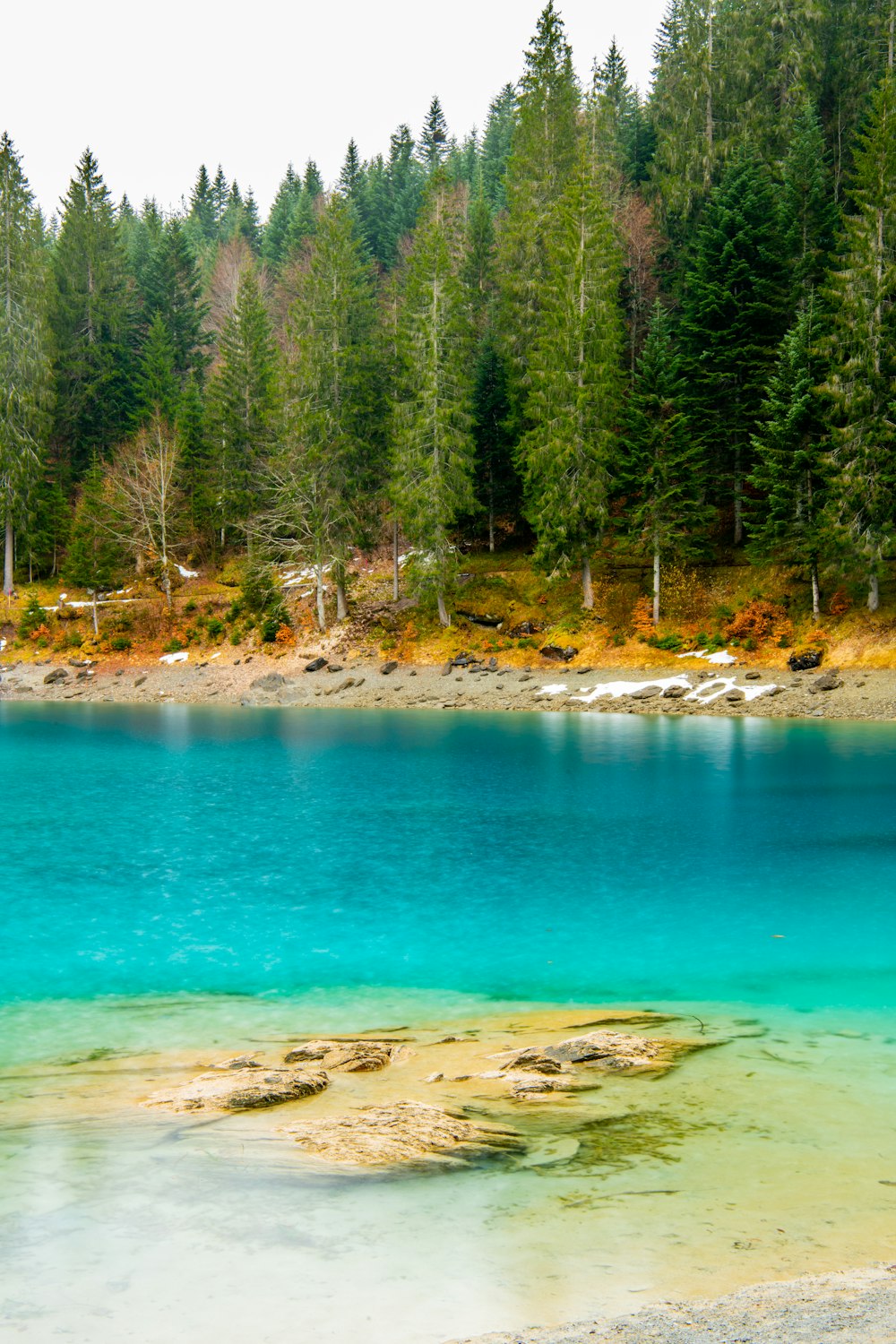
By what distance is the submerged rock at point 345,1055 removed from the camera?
8.44 metres

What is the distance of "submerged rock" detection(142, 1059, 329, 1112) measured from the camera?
7.57 m

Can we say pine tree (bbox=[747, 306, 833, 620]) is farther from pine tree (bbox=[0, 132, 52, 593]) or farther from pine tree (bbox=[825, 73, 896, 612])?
pine tree (bbox=[0, 132, 52, 593])

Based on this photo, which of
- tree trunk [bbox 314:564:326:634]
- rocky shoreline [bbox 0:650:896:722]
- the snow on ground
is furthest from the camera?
tree trunk [bbox 314:564:326:634]

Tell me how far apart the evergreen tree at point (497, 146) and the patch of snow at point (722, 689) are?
5593cm

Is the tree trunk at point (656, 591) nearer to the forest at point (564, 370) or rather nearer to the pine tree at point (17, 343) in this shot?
the forest at point (564, 370)

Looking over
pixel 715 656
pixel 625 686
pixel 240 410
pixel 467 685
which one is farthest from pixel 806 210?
pixel 240 410

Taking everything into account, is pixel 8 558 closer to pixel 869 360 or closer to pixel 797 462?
pixel 797 462

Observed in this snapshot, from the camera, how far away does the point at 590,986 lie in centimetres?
1092

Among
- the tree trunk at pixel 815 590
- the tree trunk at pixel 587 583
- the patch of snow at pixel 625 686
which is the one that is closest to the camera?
the patch of snow at pixel 625 686

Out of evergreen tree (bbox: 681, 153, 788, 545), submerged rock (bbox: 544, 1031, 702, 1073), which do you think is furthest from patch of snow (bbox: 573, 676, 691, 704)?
submerged rock (bbox: 544, 1031, 702, 1073)

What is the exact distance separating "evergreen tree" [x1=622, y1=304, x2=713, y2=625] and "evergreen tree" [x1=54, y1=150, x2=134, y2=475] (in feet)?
121

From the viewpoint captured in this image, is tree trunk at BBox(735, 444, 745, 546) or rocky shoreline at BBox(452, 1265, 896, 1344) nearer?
rocky shoreline at BBox(452, 1265, 896, 1344)

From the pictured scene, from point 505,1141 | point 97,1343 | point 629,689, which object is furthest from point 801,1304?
point 629,689

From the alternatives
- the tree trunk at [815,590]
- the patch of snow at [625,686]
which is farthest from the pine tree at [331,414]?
the tree trunk at [815,590]
